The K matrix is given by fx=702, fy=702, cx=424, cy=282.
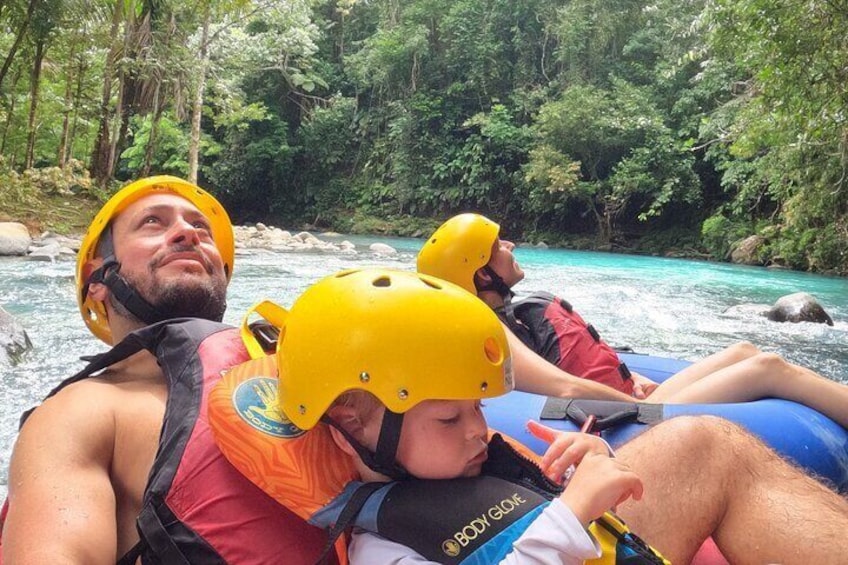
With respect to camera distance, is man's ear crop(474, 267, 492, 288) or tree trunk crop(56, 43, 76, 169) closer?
man's ear crop(474, 267, 492, 288)

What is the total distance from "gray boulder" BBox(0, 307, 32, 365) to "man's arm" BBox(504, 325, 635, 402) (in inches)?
151

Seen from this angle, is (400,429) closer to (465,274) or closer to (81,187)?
(465,274)

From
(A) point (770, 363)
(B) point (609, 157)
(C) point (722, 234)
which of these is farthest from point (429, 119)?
(A) point (770, 363)

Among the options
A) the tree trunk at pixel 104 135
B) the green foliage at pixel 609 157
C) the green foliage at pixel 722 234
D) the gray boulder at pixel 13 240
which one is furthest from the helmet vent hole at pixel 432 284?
the green foliage at pixel 609 157

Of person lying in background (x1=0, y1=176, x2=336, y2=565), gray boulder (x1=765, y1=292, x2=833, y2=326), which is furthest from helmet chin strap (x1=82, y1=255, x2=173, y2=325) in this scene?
gray boulder (x1=765, y1=292, x2=833, y2=326)

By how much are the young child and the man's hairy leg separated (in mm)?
309

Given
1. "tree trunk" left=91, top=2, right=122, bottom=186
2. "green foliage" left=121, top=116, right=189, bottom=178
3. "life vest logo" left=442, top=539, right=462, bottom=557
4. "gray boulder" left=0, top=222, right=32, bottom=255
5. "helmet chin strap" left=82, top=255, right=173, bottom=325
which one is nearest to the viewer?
"life vest logo" left=442, top=539, right=462, bottom=557

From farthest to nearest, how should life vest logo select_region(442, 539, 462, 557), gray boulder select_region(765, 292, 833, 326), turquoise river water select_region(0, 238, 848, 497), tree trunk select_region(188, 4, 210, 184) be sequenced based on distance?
1. tree trunk select_region(188, 4, 210, 184)
2. gray boulder select_region(765, 292, 833, 326)
3. turquoise river water select_region(0, 238, 848, 497)
4. life vest logo select_region(442, 539, 462, 557)

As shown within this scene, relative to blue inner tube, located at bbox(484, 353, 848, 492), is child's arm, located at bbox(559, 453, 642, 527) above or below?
above

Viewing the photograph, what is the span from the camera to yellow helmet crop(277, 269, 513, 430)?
1263 millimetres

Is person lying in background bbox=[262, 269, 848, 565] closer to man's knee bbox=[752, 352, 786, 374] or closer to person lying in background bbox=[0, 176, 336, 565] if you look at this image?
person lying in background bbox=[0, 176, 336, 565]

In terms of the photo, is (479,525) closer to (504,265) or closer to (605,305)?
(504,265)

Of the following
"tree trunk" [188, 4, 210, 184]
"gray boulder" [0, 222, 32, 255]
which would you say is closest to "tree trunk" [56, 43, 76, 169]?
"tree trunk" [188, 4, 210, 184]

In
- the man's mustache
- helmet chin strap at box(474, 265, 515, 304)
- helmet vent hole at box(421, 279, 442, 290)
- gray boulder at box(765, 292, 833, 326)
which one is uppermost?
helmet vent hole at box(421, 279, 442, 290)
